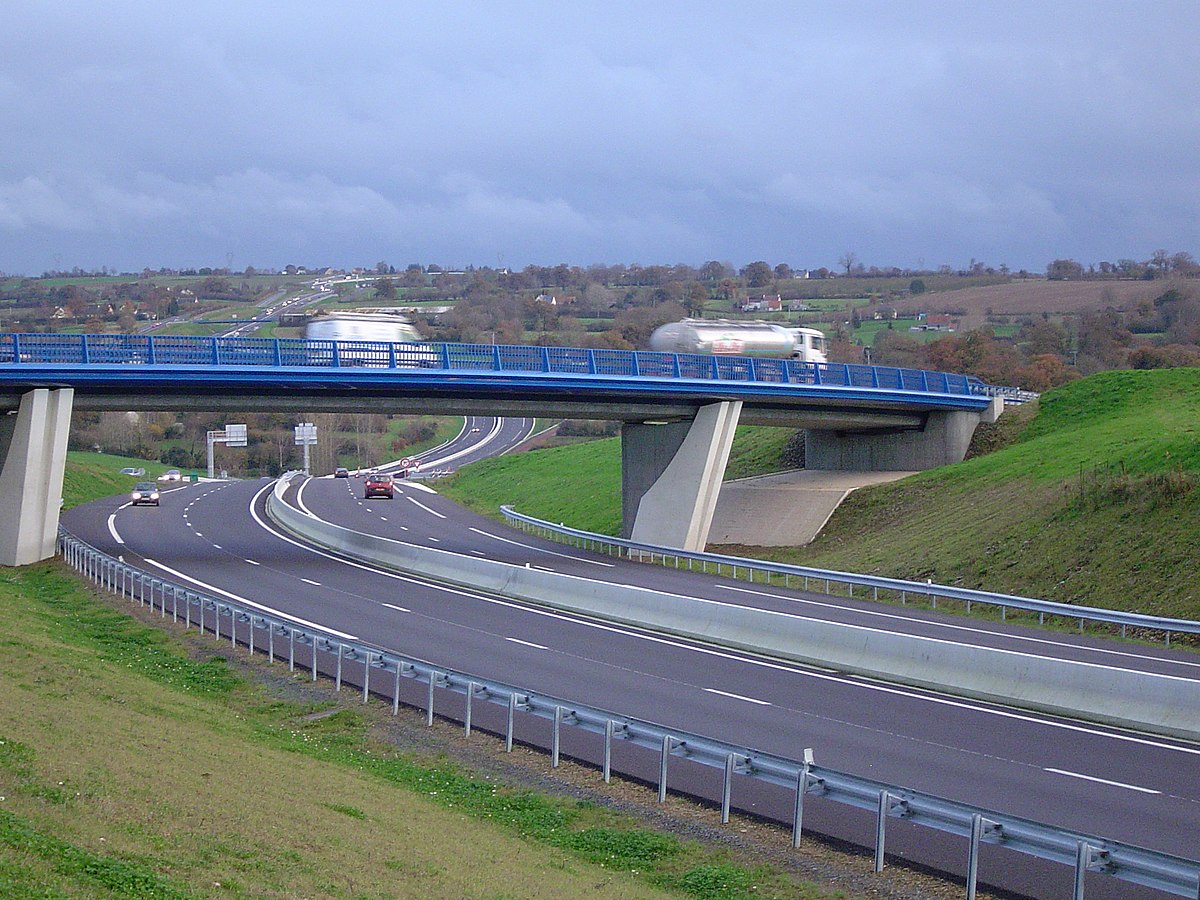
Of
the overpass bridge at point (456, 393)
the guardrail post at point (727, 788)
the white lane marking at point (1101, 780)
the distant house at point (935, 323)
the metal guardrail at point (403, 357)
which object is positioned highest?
the distant house at point (935, 323)

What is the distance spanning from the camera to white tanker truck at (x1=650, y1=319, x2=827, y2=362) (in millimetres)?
58969

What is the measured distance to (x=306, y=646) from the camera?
915 inches

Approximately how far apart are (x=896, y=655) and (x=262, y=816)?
502 inches

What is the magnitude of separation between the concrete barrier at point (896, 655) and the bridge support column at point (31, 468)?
41.4ft

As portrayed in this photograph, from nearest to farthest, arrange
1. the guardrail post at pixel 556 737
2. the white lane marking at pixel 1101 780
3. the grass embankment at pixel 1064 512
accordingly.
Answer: the white lane marking at pixel 1101 780 → the guardrail post at pixel 556 737 → the grass embankment at pixel 1064 512

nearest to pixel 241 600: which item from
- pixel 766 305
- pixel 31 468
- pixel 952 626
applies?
pixel 31 468

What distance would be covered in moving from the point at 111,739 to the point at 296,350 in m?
26.4

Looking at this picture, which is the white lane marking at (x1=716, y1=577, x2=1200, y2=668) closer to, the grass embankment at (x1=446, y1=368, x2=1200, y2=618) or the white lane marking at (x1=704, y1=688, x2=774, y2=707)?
the grass embankment at (x1=446, y1=368, x2=1200, y2=618)

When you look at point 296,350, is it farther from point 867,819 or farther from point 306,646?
point 867,819

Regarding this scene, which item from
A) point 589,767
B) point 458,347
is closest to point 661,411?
point 458,347

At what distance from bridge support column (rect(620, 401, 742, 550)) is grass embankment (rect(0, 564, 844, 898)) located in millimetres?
25171

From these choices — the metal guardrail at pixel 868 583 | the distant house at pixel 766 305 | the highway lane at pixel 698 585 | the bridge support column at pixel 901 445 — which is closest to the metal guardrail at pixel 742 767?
the highway lane at pixel 698 585

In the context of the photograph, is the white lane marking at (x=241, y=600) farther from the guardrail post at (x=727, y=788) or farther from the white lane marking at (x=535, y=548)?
the white lane marking at (x=535, y=548)

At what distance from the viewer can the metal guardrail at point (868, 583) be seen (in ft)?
82.9
